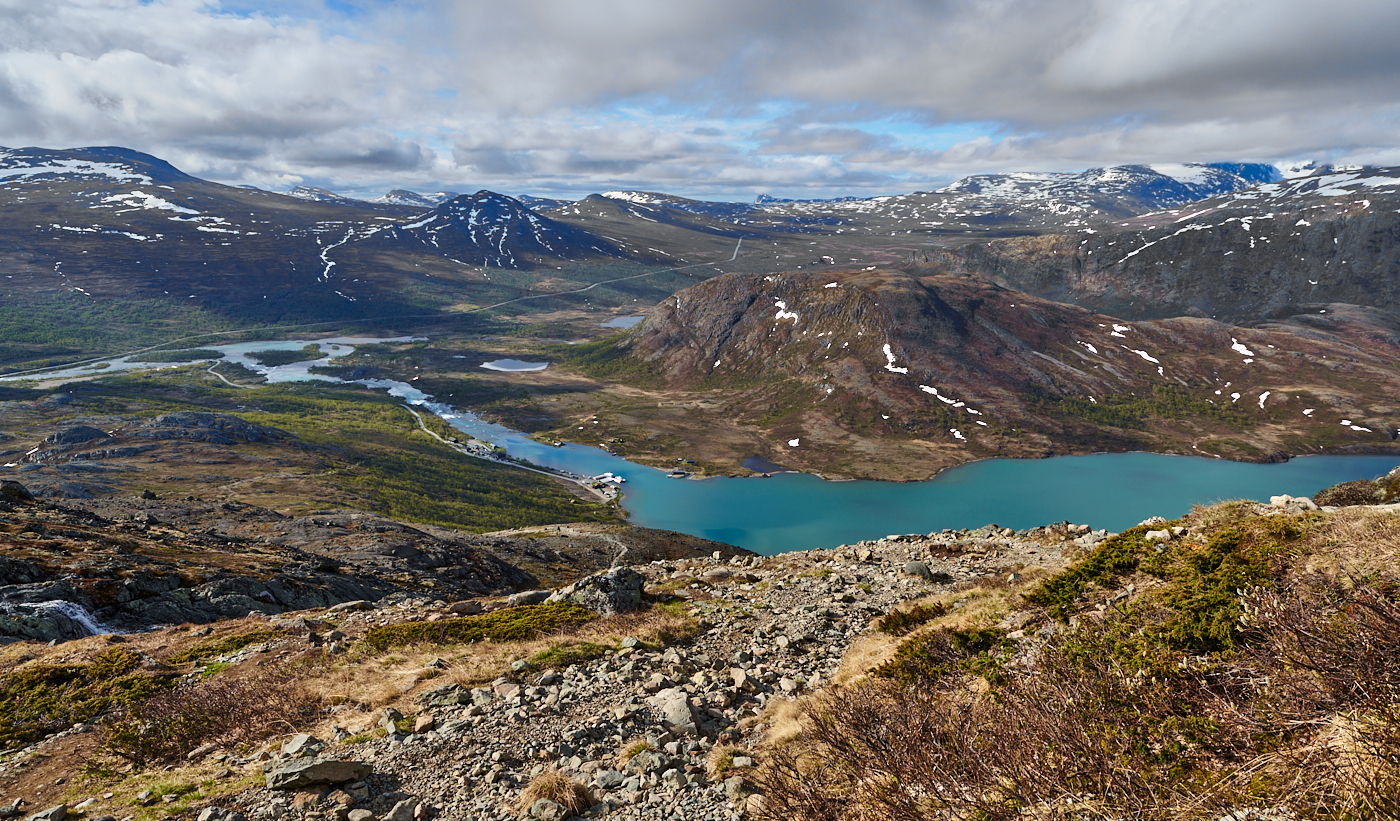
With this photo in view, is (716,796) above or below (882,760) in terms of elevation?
below

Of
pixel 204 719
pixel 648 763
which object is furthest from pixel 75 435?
pixel 648 763

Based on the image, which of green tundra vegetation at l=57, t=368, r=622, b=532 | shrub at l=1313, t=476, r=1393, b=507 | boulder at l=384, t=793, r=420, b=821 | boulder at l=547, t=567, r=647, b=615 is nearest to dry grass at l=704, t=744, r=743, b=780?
boulder at l=384, t=793, r=420, b=821

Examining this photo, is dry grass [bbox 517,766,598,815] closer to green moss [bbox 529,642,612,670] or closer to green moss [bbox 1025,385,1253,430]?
green moss [bbox 529,642,612,670]

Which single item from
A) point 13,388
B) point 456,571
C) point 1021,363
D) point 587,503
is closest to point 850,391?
point 1021,363

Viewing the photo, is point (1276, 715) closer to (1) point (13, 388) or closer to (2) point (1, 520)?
(2) point (1, 520)

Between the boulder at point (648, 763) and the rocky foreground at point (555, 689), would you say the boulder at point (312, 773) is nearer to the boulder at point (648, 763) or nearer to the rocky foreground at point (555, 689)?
the rocky foreground at point (555, 689)

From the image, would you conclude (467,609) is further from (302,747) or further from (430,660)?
(302,747)
